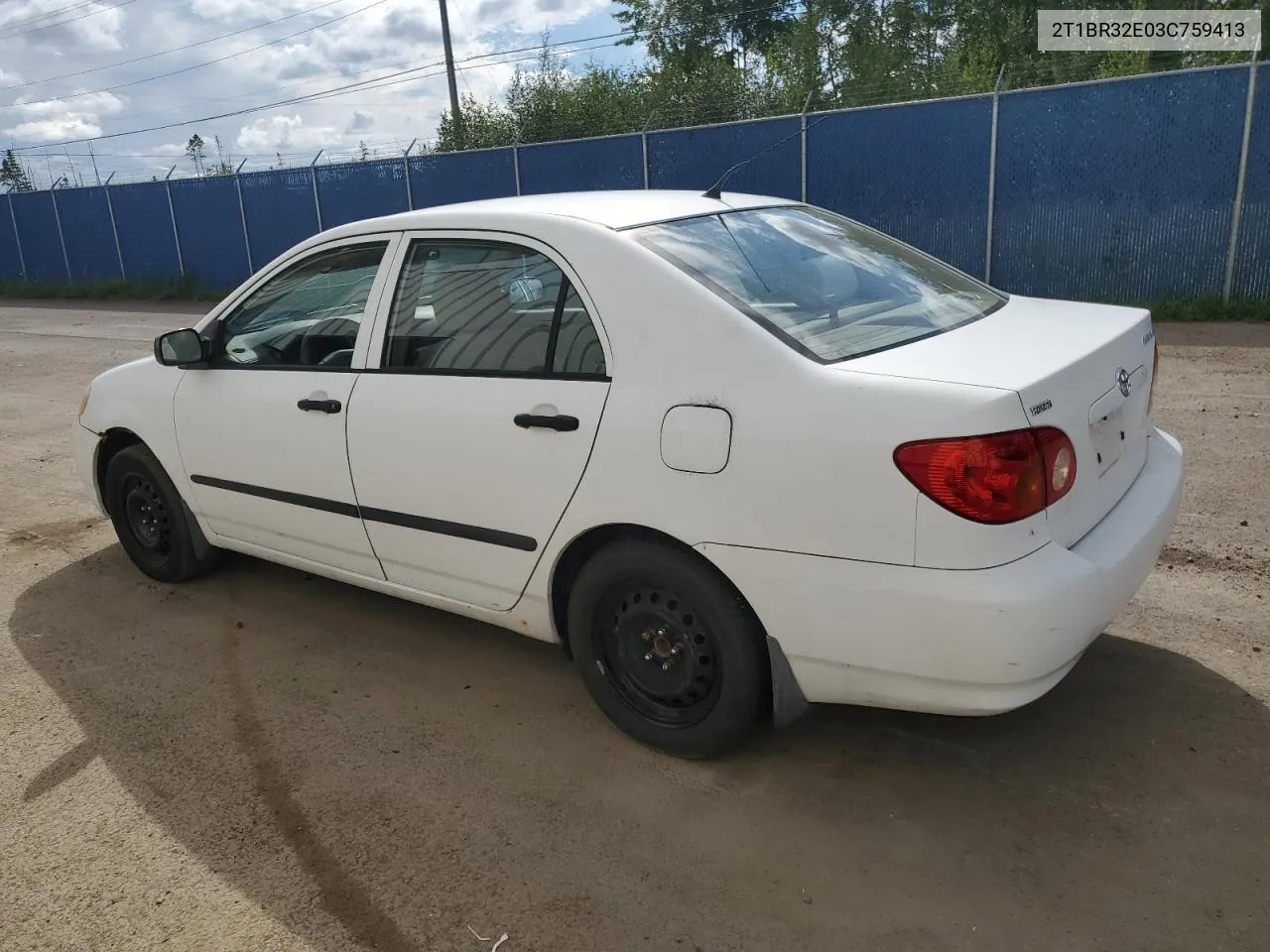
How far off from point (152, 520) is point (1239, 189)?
1117 centimetres

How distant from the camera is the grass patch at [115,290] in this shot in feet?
76.7

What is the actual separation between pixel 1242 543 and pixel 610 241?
323 centimetres

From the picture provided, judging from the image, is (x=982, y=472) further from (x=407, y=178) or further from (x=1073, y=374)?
(x=407, y=178)

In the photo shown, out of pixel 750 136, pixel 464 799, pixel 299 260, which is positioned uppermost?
pixel 750 136

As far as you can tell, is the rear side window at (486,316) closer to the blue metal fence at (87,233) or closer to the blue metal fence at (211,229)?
the blue metal fence at (211,229)

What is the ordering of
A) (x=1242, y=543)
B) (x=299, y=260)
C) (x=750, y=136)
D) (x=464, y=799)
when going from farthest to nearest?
(x=750, y=136), (x=1242, y=543), (x=299, y=260), (x=464, y=799)

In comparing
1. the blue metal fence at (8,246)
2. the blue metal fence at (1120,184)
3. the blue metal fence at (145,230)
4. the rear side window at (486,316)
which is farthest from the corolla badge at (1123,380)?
the blue metal fence at (8,246)

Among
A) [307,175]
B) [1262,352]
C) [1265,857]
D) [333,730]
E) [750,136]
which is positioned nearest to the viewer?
[1265,857]

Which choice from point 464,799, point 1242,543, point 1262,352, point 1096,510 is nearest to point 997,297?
point 1096,510

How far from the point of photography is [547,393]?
10.3 ft

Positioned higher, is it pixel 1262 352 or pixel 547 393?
pixel 547 393

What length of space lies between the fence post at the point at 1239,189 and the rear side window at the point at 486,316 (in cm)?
1043

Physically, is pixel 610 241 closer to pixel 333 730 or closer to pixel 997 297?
pixel 997 297

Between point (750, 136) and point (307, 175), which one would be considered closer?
point (750, 136)
